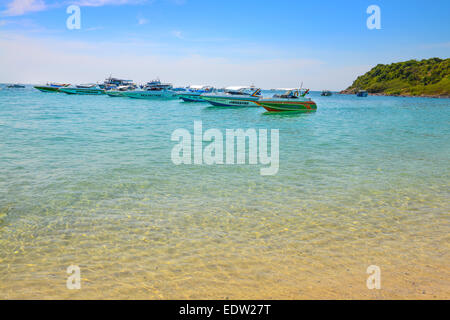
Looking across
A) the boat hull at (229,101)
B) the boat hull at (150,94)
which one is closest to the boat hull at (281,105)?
the boat hull at (229,101)

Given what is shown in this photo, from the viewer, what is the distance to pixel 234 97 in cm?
4969

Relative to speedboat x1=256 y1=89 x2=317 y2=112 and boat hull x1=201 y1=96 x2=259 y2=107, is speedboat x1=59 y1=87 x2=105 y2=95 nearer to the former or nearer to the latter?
boat hull x1=201 y1=96 x2=259 y2=107

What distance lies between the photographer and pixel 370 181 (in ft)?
34.1

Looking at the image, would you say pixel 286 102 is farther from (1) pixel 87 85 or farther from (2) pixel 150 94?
(1) pixel 87 85

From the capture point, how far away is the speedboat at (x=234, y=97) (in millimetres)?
49312

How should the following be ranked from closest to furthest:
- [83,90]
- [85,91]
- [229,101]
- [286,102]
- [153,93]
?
1. [286,102]
2. [229,101]
3. [153,93]
4. [83,90]
5. [85,91]

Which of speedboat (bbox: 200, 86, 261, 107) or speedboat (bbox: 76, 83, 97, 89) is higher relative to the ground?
speedboat (bbox: 76, 83, 97, 89)

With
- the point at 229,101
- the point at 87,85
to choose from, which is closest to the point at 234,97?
the point at 229,101

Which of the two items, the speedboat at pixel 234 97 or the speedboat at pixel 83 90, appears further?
the speedboat at pixel 83 90

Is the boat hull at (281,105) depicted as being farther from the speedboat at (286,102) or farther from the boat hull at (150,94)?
the boat hull at (150,94)

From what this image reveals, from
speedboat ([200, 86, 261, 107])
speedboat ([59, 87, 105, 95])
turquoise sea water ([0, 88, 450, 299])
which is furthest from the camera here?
speedboat ([59, 87, 105, 95])

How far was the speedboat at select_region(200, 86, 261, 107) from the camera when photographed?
49.3 metres

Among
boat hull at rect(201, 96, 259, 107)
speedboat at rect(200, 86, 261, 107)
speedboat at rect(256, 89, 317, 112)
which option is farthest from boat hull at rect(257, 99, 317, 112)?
boat hull at rect(201, 96, 259, 107)
